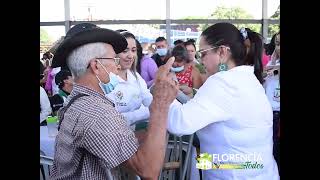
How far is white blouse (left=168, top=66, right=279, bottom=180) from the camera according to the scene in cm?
192

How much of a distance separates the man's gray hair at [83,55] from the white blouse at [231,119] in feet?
1.33

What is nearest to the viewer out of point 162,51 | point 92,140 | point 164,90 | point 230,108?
point 92,140

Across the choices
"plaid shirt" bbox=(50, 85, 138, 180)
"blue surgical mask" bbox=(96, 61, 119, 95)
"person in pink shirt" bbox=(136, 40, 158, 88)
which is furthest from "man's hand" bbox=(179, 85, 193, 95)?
"plaid shirt" bbox=(50, 85, 138, 180)

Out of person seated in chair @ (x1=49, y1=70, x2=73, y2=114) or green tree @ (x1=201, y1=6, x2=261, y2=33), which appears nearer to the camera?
person seated in chair @ (x1=49, y1=70, x2=73, y2=114)

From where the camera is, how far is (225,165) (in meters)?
2.10

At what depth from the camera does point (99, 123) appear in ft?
5.08

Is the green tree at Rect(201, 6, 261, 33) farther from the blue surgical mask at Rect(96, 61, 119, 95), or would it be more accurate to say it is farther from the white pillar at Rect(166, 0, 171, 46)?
the blue surgical mask at Rect(96, 61, 119, 95)

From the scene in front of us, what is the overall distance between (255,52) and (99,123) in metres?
0.91

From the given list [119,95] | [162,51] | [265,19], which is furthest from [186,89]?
[265,19]

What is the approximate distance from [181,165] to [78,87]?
0.75 metres

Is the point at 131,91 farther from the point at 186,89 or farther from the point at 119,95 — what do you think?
the point at 186,89

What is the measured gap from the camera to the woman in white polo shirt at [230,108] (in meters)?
1.93

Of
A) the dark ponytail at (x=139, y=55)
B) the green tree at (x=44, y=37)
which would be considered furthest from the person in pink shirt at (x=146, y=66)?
the green tree at (x=44, y=37)
